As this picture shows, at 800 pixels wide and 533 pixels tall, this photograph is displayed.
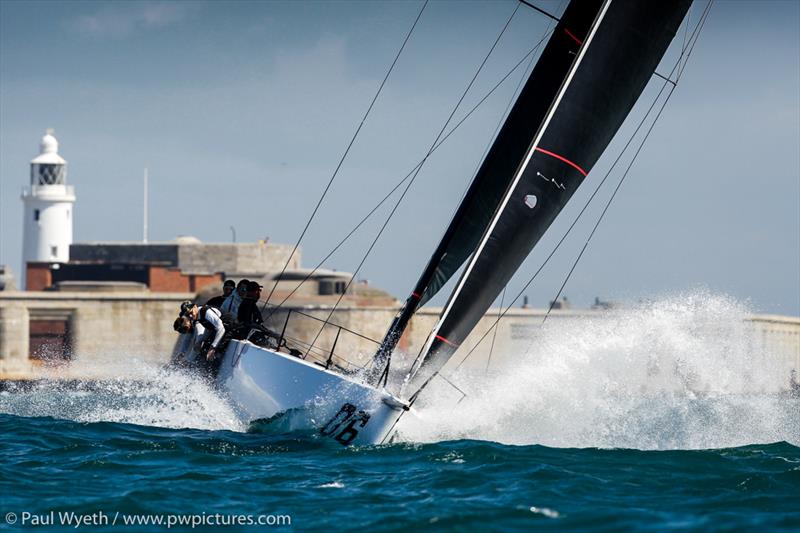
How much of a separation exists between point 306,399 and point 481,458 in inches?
85.3

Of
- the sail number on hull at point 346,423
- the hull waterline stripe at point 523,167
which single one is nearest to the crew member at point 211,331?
the sail number on hull at point 346,423

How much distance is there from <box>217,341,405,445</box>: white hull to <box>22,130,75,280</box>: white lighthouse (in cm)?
5053

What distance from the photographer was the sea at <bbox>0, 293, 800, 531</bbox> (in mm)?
8352

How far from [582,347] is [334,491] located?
5423 millimetres

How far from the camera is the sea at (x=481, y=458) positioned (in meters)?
8.35

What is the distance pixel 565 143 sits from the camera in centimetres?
1233

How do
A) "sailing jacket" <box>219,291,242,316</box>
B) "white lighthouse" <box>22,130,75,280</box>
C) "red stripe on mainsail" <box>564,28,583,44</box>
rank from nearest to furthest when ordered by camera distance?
"red stripe on mainsail" <box>564,28,583,44</box> < "sailing jacket" <box>219,291,242,316</box> < "white lighthouse" <box>22,130,75,280</box>

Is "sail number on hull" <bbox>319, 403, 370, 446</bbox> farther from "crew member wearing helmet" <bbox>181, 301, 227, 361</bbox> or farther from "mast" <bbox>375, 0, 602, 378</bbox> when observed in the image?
"crew member wearing helmet" <bbox>181, 301, 227, 361</bbox>

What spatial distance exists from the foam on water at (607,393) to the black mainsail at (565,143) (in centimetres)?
94

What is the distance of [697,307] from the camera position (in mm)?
14391

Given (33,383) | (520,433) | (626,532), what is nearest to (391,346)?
(520,433)

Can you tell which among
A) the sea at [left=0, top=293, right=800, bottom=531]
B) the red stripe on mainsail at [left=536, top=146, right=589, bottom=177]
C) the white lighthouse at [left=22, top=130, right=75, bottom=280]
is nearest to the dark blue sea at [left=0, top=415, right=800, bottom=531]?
the sea at [left=0, top=293, right=800, bottom=531]

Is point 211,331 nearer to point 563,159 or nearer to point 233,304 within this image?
point 233,304

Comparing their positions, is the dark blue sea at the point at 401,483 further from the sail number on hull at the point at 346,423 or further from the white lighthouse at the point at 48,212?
the white lighthouse at the point at 48,212
